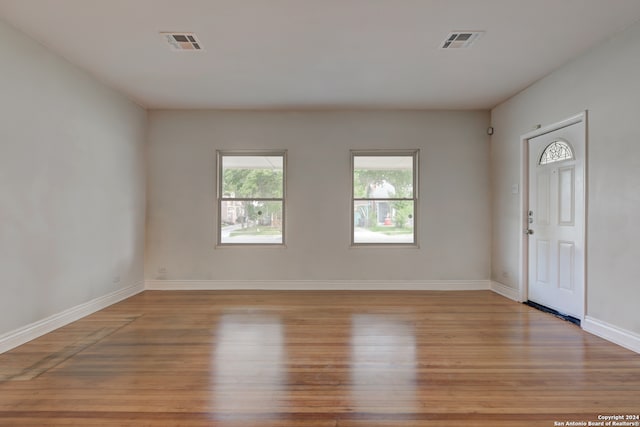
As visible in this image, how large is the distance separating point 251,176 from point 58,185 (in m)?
2.44

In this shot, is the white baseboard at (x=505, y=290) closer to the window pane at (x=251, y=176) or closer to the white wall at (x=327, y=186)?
the white wall at (x=327, y=186)

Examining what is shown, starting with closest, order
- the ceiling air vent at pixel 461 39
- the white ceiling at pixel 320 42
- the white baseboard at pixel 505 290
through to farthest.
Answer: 1. the white ceiling at pixel 320 42
2. the ceiling air vent at pixel 461 39
3. the white baseboard at pixel 505 290

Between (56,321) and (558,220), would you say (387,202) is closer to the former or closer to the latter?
(558,220)

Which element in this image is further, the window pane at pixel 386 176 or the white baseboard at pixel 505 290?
the window pane at pixel 386 176

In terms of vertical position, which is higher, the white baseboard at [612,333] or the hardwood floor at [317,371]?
the white baseboard at [612,333]

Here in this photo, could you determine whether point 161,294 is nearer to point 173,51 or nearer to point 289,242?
point 289,242

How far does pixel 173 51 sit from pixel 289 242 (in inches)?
116

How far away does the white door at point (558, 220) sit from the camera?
338cm

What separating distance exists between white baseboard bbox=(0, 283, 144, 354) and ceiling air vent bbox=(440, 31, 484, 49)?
4.71 meters

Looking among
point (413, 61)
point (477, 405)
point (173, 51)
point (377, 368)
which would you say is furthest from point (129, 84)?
point (477, 405)

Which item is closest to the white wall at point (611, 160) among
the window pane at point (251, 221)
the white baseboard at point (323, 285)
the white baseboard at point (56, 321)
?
the white baseboard at point (323, 285)

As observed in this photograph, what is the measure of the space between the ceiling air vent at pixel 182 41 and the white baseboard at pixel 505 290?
16.0ft

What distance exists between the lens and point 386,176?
5121 mm

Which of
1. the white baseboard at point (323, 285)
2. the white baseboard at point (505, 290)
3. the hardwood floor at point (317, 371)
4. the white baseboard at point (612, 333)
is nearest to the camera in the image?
the hardwood floor at point (317, 371)
